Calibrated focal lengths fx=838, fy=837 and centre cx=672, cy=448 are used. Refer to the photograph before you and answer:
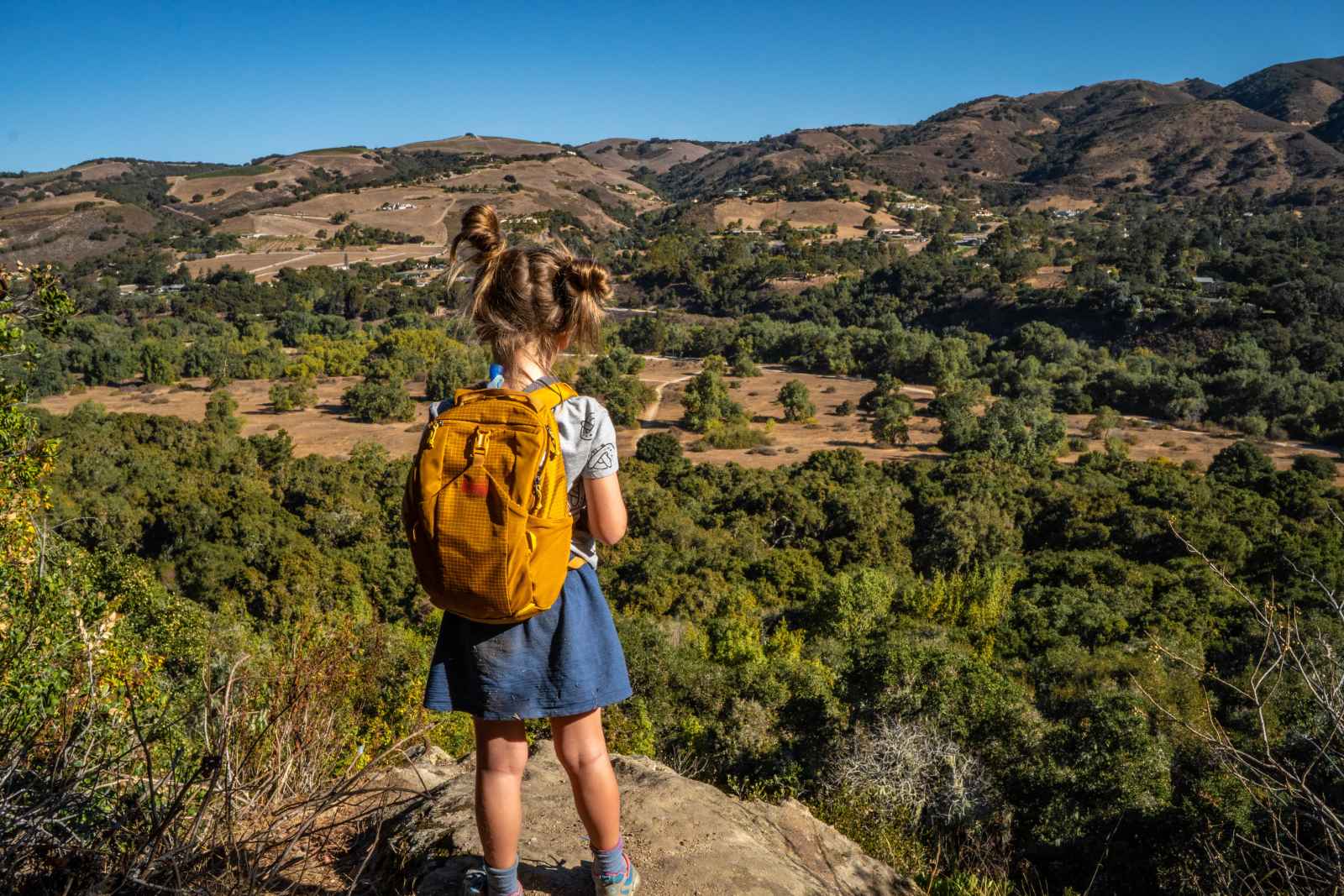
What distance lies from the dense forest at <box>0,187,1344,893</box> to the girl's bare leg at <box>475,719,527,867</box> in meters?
0.58

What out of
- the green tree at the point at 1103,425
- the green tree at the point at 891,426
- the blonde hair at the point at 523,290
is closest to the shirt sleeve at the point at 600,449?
the blonde hair at the point at 523,290

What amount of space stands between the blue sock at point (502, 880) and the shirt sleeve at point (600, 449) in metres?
1.06

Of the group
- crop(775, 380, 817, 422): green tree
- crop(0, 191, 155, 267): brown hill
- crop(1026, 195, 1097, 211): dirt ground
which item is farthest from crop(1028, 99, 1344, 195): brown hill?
crop(0, 191, 155, 267): brown hill

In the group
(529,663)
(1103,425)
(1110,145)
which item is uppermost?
(1110,145)

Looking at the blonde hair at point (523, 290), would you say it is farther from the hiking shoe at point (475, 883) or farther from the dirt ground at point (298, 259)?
the dirt ground at point (298, 259)

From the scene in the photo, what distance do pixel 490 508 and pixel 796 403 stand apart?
35354 millimetres

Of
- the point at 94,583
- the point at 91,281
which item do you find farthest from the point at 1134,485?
the point at 91,281

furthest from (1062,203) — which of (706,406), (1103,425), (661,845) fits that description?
(661,845)

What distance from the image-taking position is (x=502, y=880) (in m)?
2.18

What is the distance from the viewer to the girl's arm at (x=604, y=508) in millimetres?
1970

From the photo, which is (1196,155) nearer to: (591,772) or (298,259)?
(298,259)

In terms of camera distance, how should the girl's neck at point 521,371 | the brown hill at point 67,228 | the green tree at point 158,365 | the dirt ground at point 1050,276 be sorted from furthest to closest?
the brown hill at point 67,228
the dirt ground at point 1050,276
the green tree at point 158,365
the girl's neck at point 521,371

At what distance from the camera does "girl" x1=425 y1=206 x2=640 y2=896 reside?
Result: 1986 millimetres

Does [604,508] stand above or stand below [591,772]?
above
